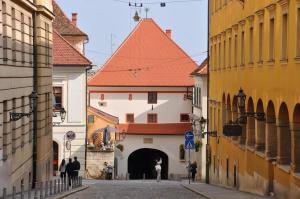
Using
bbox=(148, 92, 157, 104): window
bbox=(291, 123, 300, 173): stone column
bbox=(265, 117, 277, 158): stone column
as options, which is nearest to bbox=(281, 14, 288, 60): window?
bbox=(291, 123, 300, 173): stone column

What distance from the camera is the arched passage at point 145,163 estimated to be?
259 feet

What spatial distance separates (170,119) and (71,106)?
23173 mm

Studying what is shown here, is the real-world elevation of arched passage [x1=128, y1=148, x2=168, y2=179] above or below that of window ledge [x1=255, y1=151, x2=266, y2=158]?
below

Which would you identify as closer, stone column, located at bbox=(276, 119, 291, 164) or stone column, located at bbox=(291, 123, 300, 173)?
stone column, located at bbox=(291, 123, 300, 173)

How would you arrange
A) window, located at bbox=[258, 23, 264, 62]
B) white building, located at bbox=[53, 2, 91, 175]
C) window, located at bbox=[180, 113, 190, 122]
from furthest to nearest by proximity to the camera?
window, located at bbox=[180, 113, 190, 122]
white building, located at bbox=[53, 2, 91, 175]
window, located at bbox=[258, 23, 264, 62]

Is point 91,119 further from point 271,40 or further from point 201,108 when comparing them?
point 271,40

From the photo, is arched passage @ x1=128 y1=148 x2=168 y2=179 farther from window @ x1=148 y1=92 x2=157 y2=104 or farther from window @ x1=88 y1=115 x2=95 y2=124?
window @ x1=88 y1=115 x2=95 y2=124

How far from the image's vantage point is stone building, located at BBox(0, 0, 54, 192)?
2775 centimetres

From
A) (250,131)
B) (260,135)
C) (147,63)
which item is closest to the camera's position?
(260,135)

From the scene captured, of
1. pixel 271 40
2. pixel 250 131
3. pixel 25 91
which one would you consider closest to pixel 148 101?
pixel 250 131

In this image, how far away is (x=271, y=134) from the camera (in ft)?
98.6

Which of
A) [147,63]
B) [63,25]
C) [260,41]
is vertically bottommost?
[260,41]

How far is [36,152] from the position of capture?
36.2 meters

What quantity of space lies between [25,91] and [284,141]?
1020 cm
